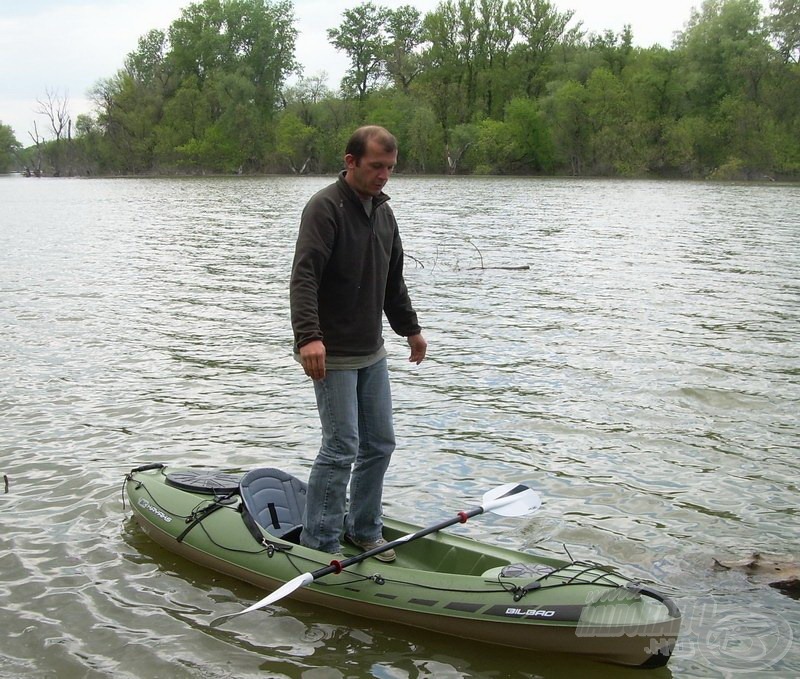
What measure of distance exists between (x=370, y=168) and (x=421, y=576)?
7.33ft

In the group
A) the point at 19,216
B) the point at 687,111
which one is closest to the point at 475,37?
the point at 687,111

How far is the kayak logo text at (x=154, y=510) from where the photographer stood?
5.84m

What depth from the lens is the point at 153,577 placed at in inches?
220

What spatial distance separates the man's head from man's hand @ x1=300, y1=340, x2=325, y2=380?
2.88 feet

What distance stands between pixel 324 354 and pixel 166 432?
419cm

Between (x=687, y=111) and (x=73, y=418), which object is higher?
(x=687, y=111)

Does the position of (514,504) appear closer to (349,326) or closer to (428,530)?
(428,530)

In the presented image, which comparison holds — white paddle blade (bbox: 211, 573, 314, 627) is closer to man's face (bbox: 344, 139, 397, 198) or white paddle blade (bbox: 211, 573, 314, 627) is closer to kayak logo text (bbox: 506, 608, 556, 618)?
kayak logo text (bbox: 506, 608, 556, 618)

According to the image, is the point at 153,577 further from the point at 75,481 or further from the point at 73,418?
the point at 73,418

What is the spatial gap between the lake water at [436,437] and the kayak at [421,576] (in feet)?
0.48

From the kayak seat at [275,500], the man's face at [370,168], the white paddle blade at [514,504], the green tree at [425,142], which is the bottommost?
the kayak seat at [275,500]

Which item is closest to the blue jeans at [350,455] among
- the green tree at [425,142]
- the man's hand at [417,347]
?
the man's hand at [417,347]

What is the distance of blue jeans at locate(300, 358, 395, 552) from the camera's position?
483 cm
